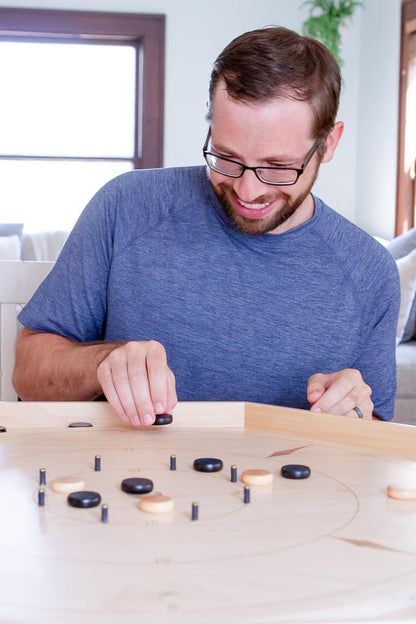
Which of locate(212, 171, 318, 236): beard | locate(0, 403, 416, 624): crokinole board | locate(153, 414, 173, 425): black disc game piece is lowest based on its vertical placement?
locate(0, 403, 416, 624): crokinole board

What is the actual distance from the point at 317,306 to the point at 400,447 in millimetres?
492

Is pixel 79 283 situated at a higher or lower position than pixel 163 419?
higher

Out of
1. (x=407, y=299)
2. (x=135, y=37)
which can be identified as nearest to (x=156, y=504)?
(x=407, y=299)

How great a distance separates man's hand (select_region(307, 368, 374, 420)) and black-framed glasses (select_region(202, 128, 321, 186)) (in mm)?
338

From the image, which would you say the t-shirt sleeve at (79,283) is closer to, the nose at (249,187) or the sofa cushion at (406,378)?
the nose at (249,187)

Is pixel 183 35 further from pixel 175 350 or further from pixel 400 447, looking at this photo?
pixel 400 447

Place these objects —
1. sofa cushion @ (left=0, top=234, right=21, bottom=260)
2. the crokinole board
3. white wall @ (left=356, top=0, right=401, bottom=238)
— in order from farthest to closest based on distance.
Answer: white wall @ (left=356, top=0, right=401, bottom=238)
sofa cushion @ (left=0, top=234, right=21, bottom=260)
the crokinole board

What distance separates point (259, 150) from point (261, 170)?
0.04 metres

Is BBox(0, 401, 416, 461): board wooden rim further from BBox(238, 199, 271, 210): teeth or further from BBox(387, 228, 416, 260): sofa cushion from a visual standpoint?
BBox(387, 228, 416, 260): sofa cushion

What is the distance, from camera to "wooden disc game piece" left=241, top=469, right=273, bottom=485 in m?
0.88

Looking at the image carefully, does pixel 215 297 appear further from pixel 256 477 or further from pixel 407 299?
pixel 407 299

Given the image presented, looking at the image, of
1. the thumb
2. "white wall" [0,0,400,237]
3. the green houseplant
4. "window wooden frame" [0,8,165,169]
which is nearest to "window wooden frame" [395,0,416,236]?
"white wall" [0,0,400,237]

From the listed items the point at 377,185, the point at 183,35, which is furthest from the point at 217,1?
the point at 377,185

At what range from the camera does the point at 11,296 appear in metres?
1.79
